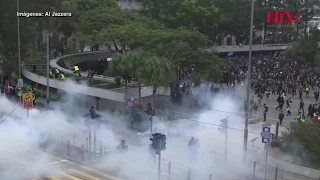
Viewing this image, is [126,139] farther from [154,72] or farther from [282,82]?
[282,82]

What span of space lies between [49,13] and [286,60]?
27490 millimetres

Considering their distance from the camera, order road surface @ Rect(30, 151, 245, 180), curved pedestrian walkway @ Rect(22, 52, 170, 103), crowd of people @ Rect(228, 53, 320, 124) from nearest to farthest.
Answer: road surface @ Rect(30, 151, 245, 180)
curved pedestrian walkway @ Rect(22, 52, 170, 103)
crowd of people @ Rect(228, 53, 320, 124)

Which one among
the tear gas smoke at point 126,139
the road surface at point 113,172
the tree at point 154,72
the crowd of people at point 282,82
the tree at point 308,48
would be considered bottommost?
the road surface at point 113,172

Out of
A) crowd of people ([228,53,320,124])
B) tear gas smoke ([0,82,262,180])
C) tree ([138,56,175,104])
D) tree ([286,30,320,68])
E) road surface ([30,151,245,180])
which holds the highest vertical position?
tree ([286,30,320,68])

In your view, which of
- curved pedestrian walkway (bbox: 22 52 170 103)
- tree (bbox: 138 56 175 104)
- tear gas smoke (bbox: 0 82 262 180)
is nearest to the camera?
tear gas smoke (bbox: 0 82 262 180)

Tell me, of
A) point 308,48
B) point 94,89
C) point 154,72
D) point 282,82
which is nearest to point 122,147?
point 154,72

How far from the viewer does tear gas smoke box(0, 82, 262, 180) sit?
713 inches

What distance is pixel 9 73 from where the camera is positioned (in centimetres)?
3862

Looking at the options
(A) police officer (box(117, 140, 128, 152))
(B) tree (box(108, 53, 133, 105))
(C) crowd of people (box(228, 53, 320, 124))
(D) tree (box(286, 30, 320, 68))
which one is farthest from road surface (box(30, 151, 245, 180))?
(D) tree (box(286, 30, 320, 68))

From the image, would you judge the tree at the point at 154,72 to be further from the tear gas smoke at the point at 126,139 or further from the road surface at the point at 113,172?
the road surface at the point at 113,172

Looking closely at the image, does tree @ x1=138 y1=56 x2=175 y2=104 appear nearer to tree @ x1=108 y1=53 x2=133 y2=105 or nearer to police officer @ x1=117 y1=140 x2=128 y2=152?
tree @ x1=108 y1=53 x2=133 y2=105

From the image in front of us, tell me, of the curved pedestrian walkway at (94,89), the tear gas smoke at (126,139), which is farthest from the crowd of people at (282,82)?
the curved pedestrian walkway at (94,89)

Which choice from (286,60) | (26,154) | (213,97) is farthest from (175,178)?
(286,60)

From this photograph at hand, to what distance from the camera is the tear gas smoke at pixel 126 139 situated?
59.4 ft
